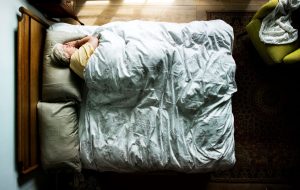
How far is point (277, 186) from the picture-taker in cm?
216

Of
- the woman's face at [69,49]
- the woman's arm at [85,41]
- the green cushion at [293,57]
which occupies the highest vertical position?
the woman's arm at [85,41]

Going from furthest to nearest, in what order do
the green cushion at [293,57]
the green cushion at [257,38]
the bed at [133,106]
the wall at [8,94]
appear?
the green cushion at [257,38] < the green cushion at [293,57] < the bed at [133,106] < the wall at [8,94]

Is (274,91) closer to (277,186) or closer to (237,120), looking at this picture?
(237,120)

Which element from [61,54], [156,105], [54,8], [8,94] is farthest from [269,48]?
[8,94]

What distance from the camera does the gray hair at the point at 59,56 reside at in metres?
1.78

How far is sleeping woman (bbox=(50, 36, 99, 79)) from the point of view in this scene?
5.81 ft

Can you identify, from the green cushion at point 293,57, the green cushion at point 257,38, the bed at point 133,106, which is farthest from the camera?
the green cushion at point 257,38

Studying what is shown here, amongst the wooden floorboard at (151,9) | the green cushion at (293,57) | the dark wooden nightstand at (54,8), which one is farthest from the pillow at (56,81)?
the green cushion at (293,57)

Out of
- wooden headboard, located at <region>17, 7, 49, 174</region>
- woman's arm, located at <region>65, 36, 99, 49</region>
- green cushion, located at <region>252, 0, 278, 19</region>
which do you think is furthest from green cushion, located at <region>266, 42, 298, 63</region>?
wooden headboard, located at <region>17, 7, 49, 174</region>

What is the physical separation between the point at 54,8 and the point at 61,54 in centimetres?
44

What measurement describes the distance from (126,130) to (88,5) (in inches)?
47.4

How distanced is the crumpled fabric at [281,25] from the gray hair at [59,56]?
1.34 meters

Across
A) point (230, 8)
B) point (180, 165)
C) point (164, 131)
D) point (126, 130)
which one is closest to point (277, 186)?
point (180, 165)

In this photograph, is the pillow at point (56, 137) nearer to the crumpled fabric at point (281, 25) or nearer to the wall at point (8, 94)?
the wall at point (8, 94)
